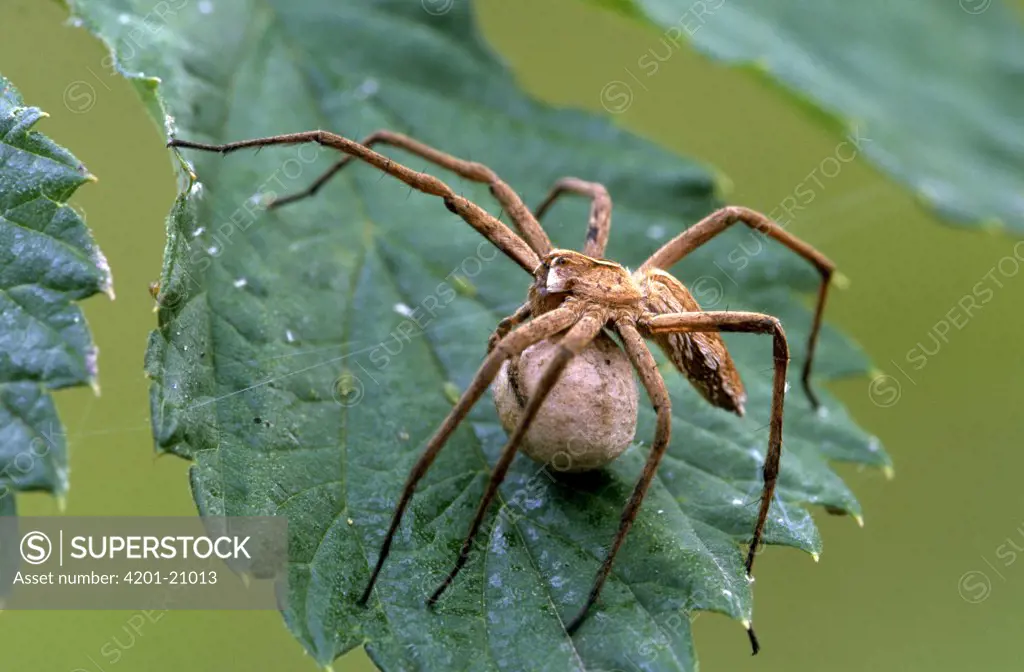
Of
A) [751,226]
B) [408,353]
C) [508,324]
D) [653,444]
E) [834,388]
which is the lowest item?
[408,353]

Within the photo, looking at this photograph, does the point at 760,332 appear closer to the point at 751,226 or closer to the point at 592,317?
the point at 592,317

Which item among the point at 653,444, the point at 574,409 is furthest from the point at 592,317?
the point at 653,444

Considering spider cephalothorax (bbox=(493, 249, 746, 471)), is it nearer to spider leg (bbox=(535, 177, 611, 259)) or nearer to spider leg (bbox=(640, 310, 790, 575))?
spider leg (bbox=(640, 310, 790, 575))

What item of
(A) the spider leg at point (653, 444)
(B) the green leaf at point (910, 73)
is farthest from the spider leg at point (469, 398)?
(B) the green leaf at point (910, 73)

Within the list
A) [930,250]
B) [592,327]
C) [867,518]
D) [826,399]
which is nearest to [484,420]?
[592,327]

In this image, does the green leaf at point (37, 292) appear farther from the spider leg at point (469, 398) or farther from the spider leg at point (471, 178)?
the spider leg at point (471, 178)
